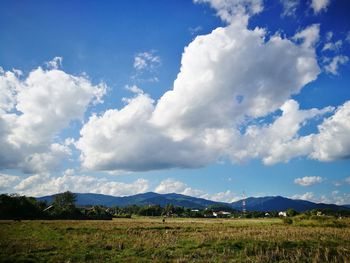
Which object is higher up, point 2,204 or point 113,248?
point 2,204

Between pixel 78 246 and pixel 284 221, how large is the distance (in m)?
63.9

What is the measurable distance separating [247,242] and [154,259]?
11843 millimetres

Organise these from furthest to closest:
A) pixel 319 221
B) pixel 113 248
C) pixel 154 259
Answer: pixel 319 221, pixel 113 248, pixel 154 259

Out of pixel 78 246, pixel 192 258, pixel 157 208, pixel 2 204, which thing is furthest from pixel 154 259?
pixel 157 208

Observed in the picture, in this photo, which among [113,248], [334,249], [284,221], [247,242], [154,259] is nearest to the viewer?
[154,259]

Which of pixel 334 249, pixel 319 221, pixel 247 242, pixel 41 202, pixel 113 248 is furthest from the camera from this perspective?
pixel 41 202

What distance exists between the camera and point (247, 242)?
31734 millimetres

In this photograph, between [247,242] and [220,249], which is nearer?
[220,249]

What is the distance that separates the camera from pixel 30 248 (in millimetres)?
25750

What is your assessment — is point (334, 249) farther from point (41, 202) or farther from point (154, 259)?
point (41, 202)

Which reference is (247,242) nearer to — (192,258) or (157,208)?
(192,258)

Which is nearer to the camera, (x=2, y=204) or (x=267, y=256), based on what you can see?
(x=267, y=256)

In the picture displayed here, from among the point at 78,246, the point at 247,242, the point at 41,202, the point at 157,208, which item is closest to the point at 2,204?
the point at 41,202

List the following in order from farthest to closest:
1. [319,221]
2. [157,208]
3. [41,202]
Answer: [157,208] → [41,202] → [319,221]
